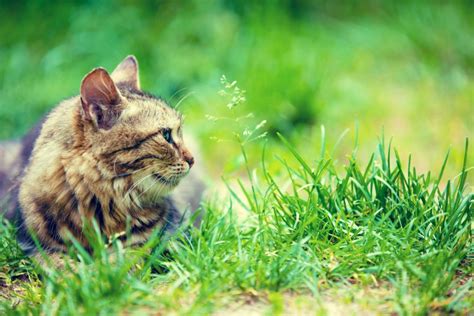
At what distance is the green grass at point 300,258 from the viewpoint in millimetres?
2324

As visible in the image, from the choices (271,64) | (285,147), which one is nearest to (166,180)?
(285,147)

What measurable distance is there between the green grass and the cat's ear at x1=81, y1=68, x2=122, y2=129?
20.3 inches

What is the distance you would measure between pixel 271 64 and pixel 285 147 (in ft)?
2.71

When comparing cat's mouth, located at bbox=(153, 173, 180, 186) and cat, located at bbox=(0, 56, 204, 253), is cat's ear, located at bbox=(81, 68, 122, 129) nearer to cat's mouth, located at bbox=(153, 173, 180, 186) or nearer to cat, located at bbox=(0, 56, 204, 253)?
cat, located at bbox=(0, 56, 204, 253)

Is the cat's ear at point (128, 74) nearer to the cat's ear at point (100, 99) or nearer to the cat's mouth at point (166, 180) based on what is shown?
the cat's ear at point (100, 99)

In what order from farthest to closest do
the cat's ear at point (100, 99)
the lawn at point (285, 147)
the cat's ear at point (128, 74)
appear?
the cat's ear at point (128, 74), the cat's ear at point (100, 99), the lawn at point (285, 147)

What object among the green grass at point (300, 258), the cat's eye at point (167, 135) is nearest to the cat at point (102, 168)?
the cat's eye at point (167, 135)

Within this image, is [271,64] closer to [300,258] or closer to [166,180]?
[166,180]

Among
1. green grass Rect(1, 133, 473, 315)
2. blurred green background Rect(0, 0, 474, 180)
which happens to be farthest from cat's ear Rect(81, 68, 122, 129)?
blurred green background Rect(0, 0, 474, 180)

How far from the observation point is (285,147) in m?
4.69

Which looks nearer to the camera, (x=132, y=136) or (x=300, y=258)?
(x=300, y=258)

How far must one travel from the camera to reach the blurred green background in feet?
16.1

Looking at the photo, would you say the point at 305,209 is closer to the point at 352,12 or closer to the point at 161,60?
the point at 161,60

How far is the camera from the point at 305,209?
2.91 meters
